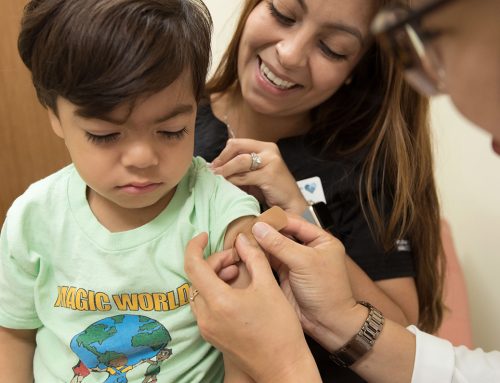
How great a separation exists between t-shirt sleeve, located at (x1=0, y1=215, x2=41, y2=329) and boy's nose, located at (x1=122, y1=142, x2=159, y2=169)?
287 mm

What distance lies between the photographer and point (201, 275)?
0.82 meters

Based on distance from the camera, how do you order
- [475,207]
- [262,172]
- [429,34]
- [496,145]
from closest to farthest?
[429,34]
[496,145]
[262,172]
[475,207]

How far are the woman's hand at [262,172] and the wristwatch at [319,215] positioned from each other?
2 cm

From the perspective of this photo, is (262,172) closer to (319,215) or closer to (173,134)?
(319,215)

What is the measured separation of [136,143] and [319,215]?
535 millimetres

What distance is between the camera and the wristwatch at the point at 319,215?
1.15 meters

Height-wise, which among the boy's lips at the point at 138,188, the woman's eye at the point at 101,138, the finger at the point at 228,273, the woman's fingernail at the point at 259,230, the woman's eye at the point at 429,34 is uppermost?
the woman's eye at the point at 429,34

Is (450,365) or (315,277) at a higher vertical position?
(315,277)

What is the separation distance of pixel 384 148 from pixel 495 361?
1.78ft

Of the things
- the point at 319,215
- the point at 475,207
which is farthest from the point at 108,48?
the point at 475,207

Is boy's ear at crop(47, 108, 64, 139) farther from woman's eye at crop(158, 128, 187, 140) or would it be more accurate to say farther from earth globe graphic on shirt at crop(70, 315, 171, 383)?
earth globe graphic on shirt at crop(70, 315, 171, 383)

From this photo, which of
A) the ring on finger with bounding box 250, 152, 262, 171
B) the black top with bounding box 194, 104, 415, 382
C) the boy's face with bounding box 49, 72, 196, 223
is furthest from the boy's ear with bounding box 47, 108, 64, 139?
the black top with bounding box 194, 104, 415, 382

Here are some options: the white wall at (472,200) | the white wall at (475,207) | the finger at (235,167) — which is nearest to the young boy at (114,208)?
the finger at (235,167)

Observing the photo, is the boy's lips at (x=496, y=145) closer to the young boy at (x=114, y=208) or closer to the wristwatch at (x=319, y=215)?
the young boy at (x=114, y=208)
